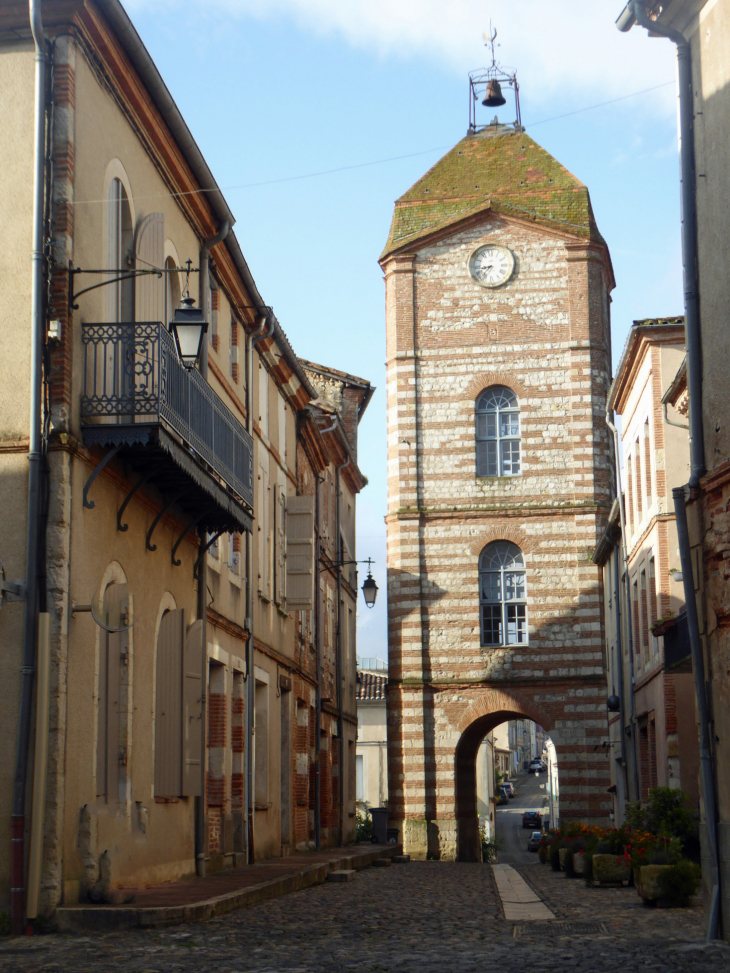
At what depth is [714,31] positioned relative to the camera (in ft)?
34.6

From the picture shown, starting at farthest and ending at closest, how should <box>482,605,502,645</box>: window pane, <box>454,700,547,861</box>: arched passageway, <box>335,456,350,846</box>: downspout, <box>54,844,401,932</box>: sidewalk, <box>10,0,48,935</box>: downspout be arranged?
<box>482,605,502,645</box>: window pane, <box>454,700,547,861</box>: arched passageway, <box>335,456,350,846</box>: downspout, <box>54,844,401,932</box>: sidewalk, <box>10,0,48,935</box>: downspout

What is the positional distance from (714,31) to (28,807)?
828 centimetres

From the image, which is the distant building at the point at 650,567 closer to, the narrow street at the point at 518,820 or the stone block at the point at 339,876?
the stone block at the point at 339,876

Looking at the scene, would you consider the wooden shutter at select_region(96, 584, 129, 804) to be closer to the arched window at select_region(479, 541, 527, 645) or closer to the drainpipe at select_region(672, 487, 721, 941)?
the drainpipe at select_region(672, 487, 721, 941)

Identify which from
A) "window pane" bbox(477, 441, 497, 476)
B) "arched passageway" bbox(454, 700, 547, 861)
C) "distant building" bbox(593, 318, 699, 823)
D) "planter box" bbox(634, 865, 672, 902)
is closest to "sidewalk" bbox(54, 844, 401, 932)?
"planter box" bbox(634, 865, 672, 902)

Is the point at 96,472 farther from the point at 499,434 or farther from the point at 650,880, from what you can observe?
the point at 499,434

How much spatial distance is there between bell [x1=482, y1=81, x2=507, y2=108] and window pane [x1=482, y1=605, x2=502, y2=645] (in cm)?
1404

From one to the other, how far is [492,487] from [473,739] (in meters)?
6.46

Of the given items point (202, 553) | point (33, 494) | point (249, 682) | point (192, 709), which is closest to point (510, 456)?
point (249, 682)

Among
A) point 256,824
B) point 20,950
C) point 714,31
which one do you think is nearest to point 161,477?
point 20,950

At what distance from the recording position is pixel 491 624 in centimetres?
3253

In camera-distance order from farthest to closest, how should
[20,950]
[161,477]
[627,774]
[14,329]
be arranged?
[627,774] < [161,477] < [14,329] < [20,950]

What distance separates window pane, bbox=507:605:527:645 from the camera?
106ft

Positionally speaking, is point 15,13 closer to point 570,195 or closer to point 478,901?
point 478,901
